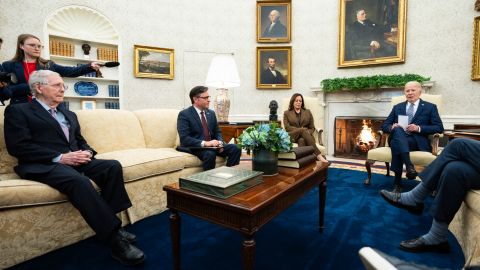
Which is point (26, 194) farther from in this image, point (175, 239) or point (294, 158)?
point (294, 158)

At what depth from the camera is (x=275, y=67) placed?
601 centimetres

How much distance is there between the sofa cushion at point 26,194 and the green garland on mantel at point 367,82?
483 cm

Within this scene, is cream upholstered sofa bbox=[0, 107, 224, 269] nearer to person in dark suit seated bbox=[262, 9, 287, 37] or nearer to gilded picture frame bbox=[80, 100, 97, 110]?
gilded picture frame bbox=[80, 100, 97, 110]

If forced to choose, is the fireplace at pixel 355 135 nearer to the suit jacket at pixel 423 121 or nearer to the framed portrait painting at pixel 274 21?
the suit jacket at pixel 423 121

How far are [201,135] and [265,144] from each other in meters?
1.50

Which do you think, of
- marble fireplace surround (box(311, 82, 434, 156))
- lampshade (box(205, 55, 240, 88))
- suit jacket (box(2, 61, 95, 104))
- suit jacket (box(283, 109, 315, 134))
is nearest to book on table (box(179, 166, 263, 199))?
suit jacket (box(2, 61, 95, 104))

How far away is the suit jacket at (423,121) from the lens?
123 inches

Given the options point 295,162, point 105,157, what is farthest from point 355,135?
point 105,157

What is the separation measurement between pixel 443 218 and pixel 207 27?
217 inches

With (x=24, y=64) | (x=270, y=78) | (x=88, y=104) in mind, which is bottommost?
(x=88, y=104)

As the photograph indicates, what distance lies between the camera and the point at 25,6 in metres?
4.42

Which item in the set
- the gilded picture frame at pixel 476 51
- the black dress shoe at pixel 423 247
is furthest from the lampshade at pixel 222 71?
the gilded picture frame at pixel 476 51

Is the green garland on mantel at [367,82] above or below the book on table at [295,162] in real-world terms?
above

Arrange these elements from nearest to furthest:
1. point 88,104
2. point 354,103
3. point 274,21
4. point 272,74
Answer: point 88,104 → point 354,103 → point 274,21 → point 272,74
